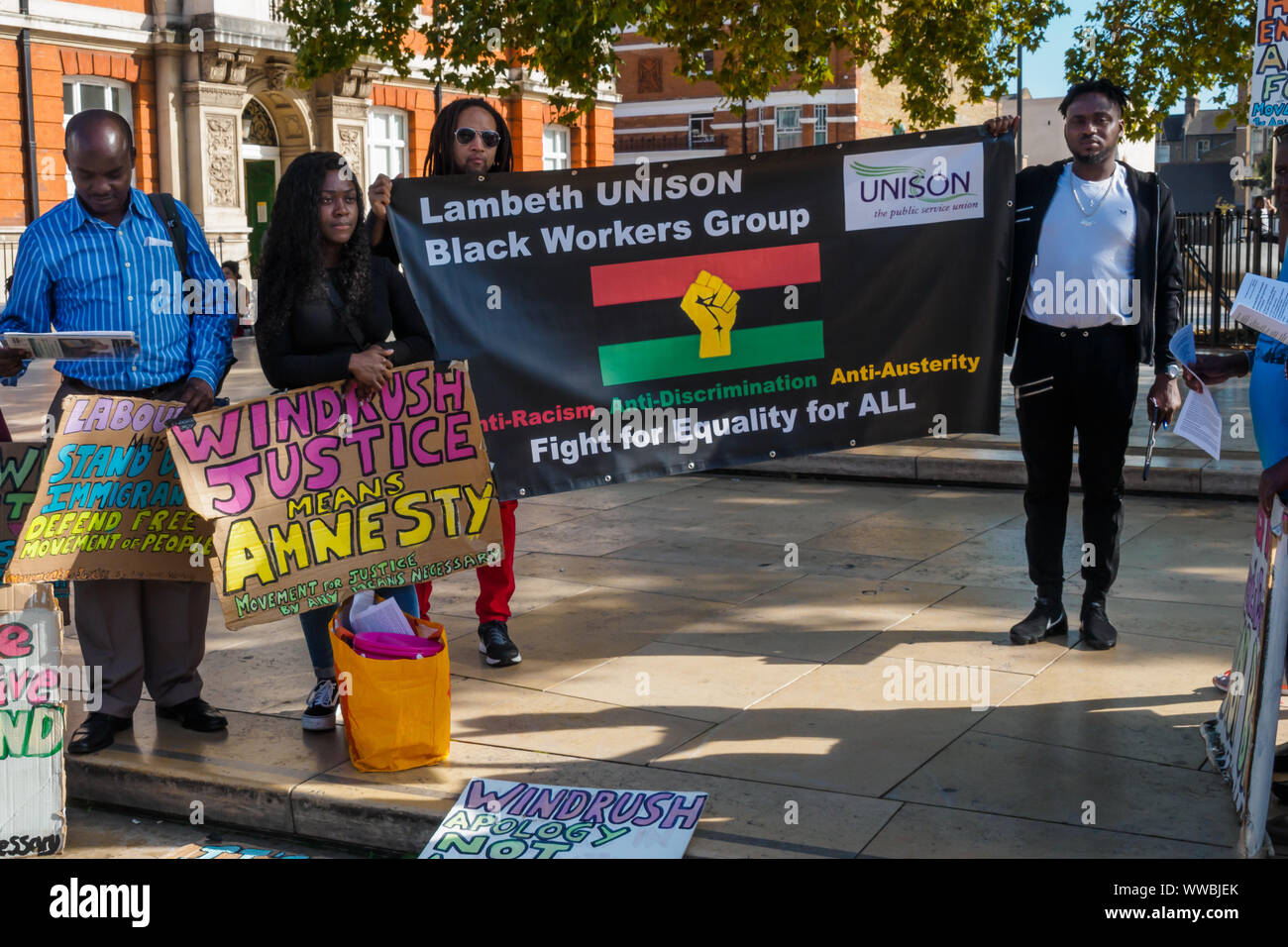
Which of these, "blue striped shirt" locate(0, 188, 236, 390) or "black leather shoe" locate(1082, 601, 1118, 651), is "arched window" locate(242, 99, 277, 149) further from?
"black leather shoe" locate(1082, 601, 1118, 651)

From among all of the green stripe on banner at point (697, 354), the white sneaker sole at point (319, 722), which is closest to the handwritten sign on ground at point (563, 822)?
the white sneaker sole at point (319, 722)

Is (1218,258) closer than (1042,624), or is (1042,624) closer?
(1042,624)

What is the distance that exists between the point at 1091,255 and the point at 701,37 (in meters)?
9.66

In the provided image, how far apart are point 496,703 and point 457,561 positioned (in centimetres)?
63

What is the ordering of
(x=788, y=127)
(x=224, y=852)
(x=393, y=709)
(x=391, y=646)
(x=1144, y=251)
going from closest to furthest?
(x=224, y=852) < (x=393, y=709) < (x=391, y=646) < (x=1144, y=251) < (x=788, y=127)

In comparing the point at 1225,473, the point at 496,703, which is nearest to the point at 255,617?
the point at 496,703

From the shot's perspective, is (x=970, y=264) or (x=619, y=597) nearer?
(x=970, y=264)

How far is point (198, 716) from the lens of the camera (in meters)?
4.80

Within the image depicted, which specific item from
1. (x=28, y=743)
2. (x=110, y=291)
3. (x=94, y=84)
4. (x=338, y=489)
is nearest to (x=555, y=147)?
(x=94, y=84)

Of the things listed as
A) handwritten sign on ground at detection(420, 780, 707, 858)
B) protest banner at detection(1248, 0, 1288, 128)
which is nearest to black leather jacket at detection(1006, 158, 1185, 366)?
protest banner at detection(1248, 0, 1288, 128)

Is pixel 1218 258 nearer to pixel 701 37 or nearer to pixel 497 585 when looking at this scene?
pixel 701 37

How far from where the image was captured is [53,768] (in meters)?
4.07

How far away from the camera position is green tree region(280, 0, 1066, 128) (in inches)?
470
